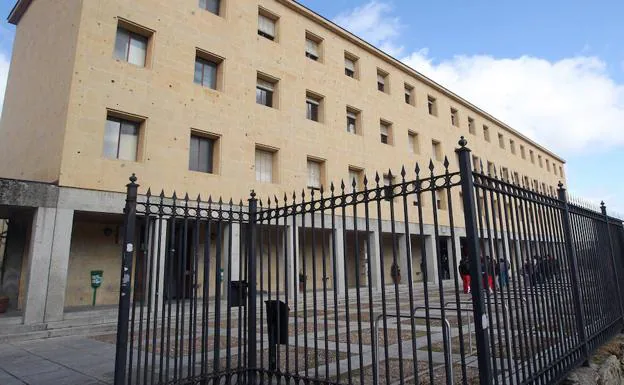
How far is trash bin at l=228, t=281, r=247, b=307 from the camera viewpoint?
490 cm

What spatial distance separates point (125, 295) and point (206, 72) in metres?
12.0

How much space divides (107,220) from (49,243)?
307 cm

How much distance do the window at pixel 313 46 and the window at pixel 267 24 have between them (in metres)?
1.97

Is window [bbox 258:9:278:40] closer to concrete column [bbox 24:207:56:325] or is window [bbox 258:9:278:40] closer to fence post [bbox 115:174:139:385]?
concrete column [bbox 24:207:56:325]

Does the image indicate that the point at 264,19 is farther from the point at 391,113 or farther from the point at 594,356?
the point at 594,356

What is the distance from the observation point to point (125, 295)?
3934 millimetres

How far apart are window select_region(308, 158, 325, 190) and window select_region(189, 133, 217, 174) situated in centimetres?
454

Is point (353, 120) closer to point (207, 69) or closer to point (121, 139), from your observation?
point (207, 69)

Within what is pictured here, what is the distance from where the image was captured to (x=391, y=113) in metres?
21.6

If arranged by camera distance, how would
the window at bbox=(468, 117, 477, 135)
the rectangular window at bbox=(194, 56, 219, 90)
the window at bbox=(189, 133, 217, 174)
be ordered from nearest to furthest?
the window at bbox=(189, 133, 217, 174) < the rectangular window at bbox=(194, 56, 219, 90) < the window at bbox=(468, 117, 477, 135)

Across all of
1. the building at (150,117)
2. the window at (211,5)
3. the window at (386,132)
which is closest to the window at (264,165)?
the building at (150,117)

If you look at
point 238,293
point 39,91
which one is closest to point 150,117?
point 39,91

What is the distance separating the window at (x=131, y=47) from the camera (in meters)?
12.4

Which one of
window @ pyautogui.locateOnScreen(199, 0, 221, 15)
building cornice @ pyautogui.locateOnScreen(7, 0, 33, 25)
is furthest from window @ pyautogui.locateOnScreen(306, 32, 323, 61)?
building cornice @ pyautogui.locateOnScreen(7, 0, 33, 25)
